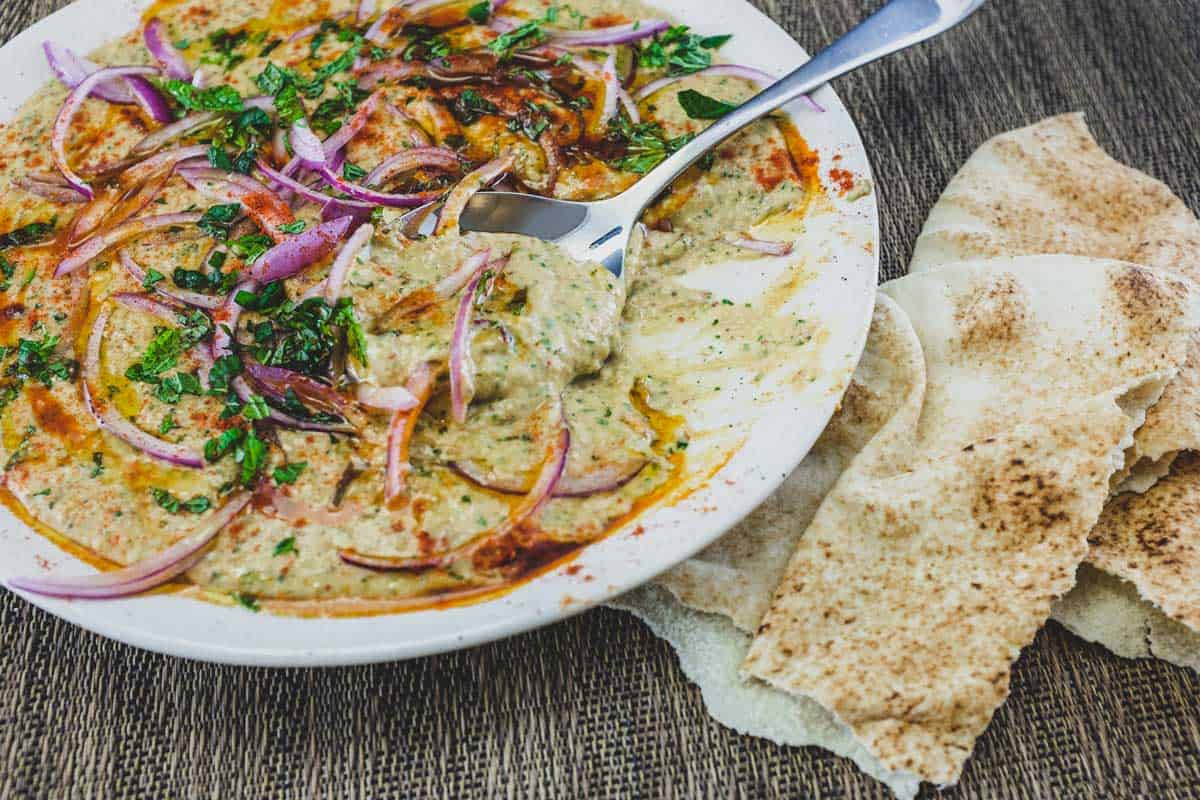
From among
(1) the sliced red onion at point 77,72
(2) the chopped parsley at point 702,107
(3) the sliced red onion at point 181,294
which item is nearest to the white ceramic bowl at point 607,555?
(2) the chopped parsley at point 702,107

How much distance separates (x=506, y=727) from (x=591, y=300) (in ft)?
4.50

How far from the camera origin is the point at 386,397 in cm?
317

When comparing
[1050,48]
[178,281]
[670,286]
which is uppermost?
[178,281]

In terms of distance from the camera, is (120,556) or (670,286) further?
(670,286)

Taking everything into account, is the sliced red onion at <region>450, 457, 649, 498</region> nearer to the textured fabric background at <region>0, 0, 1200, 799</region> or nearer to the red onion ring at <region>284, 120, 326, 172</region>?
the textured fabric background at <region>0, 0, 1200, 799</region>

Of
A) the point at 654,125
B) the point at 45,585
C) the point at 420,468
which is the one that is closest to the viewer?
the point at 45,585

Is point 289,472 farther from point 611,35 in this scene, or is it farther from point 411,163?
point 611,35

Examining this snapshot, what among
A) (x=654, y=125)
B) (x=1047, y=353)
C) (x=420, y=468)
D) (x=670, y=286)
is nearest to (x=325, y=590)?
(x=420, y=468)

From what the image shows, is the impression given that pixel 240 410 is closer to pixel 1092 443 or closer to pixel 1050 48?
pixel 1092 443

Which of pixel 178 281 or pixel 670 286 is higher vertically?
pixel 178 281

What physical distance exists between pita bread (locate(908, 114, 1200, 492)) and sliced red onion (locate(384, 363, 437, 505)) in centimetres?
214

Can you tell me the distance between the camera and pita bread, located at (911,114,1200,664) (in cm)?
327

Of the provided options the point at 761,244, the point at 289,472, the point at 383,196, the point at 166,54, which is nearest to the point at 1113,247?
the point at 761,244

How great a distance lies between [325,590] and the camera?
2.91m
